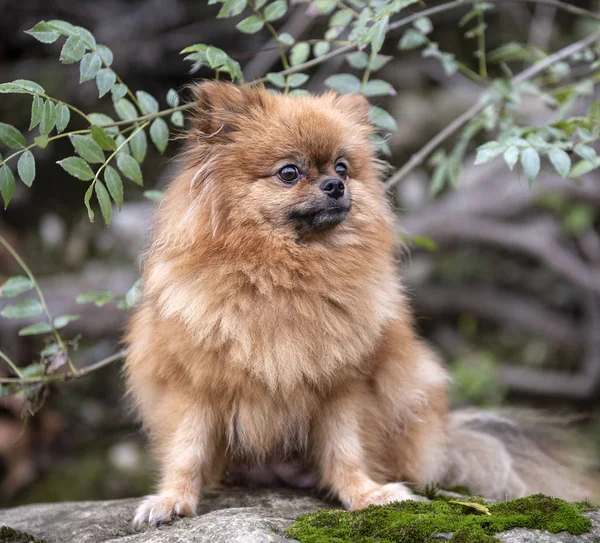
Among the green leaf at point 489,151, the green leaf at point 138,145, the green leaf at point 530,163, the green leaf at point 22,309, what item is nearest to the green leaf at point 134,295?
the green leaf at point 22,309

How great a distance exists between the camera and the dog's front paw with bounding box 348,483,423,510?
9.44ft

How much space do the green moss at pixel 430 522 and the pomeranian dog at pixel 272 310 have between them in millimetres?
384

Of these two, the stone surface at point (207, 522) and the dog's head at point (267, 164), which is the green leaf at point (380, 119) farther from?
the stone surface at point (207, 522)

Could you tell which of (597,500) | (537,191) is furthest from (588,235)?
(597,500)

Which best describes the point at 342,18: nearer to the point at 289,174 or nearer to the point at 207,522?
the point at 289,174

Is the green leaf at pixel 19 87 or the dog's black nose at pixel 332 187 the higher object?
the green leaf at pixel 19 87

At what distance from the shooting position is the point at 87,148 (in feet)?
8.91

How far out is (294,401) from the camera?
2930mm

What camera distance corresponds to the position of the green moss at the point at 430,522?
2.32m

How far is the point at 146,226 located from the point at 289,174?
2954mm

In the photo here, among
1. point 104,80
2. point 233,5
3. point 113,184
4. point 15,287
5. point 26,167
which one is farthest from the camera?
point 15,287

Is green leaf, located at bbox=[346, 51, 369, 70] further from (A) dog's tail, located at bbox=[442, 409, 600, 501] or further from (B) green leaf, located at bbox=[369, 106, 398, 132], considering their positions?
(A) dog's tail, located at bbox=[442, 409, 600, 501]

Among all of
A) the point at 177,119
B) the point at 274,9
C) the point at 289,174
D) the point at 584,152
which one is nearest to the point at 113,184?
the point at 177,119

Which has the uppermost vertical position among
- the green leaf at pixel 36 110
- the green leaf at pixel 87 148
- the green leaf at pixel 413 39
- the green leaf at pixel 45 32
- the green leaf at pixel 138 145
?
the green leaf at pixel 413 39
